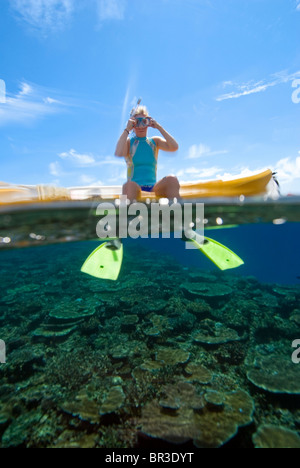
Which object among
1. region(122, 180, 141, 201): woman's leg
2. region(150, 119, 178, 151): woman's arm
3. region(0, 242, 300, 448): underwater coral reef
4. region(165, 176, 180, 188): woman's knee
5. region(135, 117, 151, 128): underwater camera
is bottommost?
region(0, 242, 300, 448): underwater coral reef

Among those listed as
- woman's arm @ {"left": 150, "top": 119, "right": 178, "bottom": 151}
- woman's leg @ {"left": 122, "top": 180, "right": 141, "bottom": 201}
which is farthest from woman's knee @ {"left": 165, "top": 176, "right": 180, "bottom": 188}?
woman's arm @ {"left": 150, "top": 119, "right": 178, "bottom": 151}

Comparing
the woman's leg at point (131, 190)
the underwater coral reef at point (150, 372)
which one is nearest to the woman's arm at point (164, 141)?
the woman's leg at point (131, 190)

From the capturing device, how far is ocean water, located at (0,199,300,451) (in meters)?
3.43

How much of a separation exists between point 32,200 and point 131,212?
7.38 feet

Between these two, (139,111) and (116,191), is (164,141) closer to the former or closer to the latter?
(139,111)

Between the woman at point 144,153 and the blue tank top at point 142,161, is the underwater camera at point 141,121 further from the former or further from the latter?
the blue tank top at point 142,161

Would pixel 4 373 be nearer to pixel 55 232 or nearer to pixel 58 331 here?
pixel 58 331

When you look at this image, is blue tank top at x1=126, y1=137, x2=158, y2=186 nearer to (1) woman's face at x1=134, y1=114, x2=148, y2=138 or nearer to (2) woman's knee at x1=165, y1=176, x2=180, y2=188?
(1) woman's face at x1=134, y1=114, x2=148, y2=138

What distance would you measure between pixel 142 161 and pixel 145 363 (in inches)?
181

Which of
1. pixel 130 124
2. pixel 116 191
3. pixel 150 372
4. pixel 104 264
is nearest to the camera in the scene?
pixel 104 264

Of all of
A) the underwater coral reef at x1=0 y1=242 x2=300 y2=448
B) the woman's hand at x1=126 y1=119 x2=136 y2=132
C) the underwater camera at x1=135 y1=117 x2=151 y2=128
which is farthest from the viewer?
the underwater camera at x1=135 y1=117 x2=151 y2=128

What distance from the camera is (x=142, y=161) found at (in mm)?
4852

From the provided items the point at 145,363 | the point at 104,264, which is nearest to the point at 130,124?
the point at 104,264

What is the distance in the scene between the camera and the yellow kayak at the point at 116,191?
490cm
